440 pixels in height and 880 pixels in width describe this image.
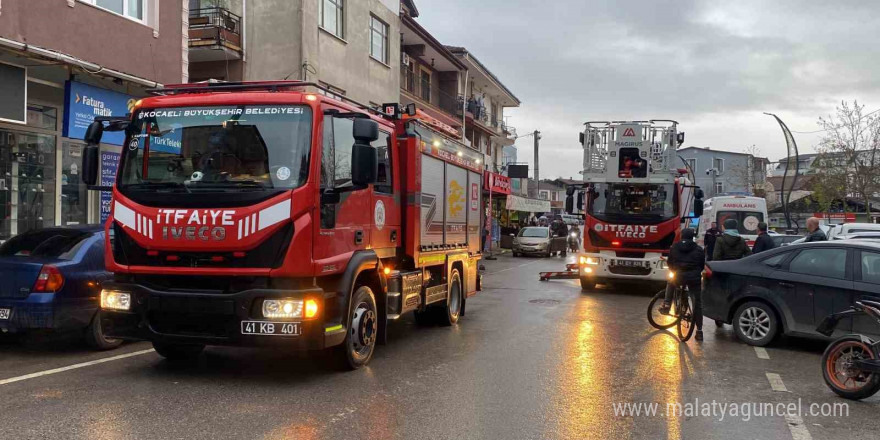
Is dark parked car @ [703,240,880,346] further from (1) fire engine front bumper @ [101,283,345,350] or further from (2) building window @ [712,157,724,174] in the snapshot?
(2) building window @ [712,157,724,174]

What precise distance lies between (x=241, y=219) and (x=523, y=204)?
3463cm

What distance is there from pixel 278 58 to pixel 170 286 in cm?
1403

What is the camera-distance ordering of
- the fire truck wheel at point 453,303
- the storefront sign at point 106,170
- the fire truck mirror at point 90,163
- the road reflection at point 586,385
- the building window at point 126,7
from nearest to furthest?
the road reflection at point 586,385
the fire truck mirror at point 90,163
the fire truck wheel at point 453,303
the building window at point 126,7
the storefront sign at point 106,170

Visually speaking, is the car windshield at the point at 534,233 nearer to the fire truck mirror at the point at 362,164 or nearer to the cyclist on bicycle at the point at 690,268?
the cyclist on bicycle at the point at 690,268

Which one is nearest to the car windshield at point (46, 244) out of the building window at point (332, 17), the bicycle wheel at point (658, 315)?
the bicycle wheel at point (658, 315)

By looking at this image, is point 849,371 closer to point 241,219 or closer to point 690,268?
point 690,268

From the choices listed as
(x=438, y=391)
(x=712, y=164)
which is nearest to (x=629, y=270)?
(x=438, y=391)

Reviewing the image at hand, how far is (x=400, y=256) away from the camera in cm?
821

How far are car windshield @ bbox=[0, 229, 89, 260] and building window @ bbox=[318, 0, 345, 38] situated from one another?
530 inches

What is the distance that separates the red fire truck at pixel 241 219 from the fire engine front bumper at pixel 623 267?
9.52 meters

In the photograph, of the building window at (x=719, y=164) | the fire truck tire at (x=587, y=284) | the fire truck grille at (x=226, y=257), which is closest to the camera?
the fire truck grille at (x=226, y=257)

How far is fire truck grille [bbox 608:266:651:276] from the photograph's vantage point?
48.8 feet

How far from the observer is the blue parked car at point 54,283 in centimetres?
696

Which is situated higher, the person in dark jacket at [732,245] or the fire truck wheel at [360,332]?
the person in dark jacket at [732,245]
